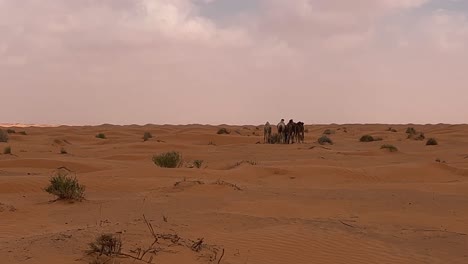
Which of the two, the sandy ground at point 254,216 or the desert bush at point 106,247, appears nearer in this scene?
the desert bush at point 106,247

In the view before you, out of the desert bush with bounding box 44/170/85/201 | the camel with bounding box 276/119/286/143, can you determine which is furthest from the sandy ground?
the camel with bounding box 276/119/286/143

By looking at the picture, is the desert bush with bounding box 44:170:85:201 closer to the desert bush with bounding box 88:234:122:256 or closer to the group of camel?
the desert bush with bounding box 88:234:122:256

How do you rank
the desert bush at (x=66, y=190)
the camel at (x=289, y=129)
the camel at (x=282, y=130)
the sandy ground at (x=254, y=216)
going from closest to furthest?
the sandy ground at (x=254, y=216)
the desert bush at (x=66, y=190)
the camel at (x=282, y=130)
the camel at (x=289, y=129)

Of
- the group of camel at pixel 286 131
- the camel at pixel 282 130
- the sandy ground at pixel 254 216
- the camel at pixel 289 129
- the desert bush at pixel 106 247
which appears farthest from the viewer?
the camel at pixel 289 129

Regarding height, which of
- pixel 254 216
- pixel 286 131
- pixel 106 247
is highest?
pixel 286 131

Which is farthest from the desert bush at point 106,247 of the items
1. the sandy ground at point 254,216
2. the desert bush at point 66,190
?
the desert bush at point 66,190

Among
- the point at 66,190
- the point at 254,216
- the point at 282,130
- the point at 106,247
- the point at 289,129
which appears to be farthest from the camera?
the point at 289,129

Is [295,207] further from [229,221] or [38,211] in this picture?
[38,211]

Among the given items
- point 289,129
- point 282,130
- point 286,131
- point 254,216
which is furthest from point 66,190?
point 289,129

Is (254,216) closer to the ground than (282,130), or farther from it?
closer to the ground

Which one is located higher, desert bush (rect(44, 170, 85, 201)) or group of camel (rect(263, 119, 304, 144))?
group of camel (rect(263, 119, 304, 144))

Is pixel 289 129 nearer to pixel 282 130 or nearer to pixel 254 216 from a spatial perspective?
pixel 282 130

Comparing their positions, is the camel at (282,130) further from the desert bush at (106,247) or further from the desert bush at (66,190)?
the desert bush at (106,247)

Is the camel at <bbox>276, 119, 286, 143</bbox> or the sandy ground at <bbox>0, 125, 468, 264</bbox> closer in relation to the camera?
the sandy ground at <bbox>0, 125, 468, 264</bbox>
